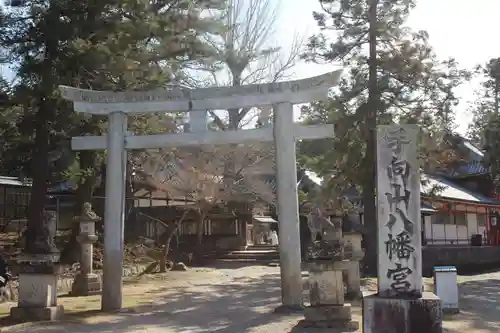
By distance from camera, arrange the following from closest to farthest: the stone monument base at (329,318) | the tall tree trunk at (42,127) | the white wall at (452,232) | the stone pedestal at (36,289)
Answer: the stone monument base at (329,318) → the stone pedestal at (36,289) → the tall tree trunk at (42,127) → the white wall at (452,232)

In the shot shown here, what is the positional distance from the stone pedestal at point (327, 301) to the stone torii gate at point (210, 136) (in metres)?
1.58

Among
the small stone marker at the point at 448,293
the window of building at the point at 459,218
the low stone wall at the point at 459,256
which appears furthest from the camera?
the window of building at the point at 459,218

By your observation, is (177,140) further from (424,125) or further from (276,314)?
(424,125)

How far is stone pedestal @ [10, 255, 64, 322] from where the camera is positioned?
421 inches

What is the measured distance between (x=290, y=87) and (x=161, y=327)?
5.62 meters

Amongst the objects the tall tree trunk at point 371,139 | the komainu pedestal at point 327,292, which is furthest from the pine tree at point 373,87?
the komainu pedestal at point 327,292

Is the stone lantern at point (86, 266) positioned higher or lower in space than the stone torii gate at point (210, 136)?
lower

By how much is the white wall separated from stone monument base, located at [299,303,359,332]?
78.6 feet

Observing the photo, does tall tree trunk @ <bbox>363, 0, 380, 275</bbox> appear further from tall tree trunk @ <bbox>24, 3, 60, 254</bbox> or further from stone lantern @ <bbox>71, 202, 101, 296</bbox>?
tall tree trunk @ <bbox>24, 3, 60, 254</bbox>

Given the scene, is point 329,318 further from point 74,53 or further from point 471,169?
point 471,169

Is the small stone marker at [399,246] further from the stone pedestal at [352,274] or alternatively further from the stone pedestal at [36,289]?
the stone pedestal at [36,289]

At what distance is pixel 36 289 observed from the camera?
1080cm

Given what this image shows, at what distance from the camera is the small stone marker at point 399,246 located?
6.90m

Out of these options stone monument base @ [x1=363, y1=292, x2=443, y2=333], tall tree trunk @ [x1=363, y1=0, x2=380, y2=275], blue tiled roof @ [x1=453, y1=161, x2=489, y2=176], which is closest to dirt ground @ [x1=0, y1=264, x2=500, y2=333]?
tall tree trunk @ [x1=363, y1=0, x2=380, y2=275]
